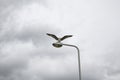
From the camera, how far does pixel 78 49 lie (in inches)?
876

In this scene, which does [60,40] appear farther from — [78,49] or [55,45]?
[78,49]

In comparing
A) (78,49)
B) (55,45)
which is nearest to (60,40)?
(55,45)

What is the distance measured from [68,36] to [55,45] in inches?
49.1

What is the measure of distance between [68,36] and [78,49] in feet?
5.63

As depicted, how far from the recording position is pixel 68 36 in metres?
21.2

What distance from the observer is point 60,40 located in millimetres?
21141

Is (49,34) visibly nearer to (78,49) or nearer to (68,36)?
(68,36)

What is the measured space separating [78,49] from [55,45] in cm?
230

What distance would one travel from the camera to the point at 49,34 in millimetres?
20672

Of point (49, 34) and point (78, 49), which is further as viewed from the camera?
point (78, 49)

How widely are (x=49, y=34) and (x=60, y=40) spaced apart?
1.06 metres

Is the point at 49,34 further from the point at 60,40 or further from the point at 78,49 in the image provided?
the point at 78,49

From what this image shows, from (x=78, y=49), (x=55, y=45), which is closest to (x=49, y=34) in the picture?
(x=55, y=45)
